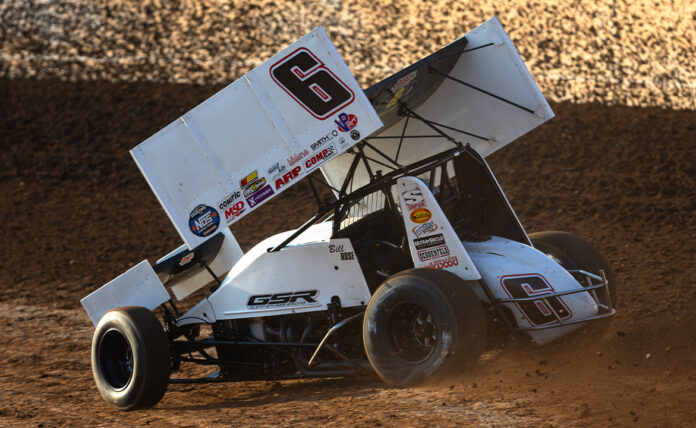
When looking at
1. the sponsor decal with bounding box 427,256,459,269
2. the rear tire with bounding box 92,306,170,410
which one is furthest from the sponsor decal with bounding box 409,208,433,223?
the rear tire with bounding box 92,306,170,410

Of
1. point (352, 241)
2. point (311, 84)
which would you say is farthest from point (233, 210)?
point (311, 84)

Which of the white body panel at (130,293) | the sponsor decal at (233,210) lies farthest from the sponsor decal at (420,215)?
the white body panel at (130,293)

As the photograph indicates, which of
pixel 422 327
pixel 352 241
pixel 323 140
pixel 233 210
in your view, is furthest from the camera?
pixel 352 241

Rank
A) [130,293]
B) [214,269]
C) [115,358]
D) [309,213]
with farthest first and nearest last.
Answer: [309,213] → [214,269] → [130,293] → [115,358]

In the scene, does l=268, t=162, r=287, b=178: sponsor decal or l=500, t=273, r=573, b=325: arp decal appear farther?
l=268, t=162, r=287, b=178: sponsor decal

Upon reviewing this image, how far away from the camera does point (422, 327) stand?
6914 mm

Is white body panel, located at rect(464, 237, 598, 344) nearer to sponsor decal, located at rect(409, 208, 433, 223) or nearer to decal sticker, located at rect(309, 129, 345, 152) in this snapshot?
sponsor decal, located at rect(409, 208, 433, 223)

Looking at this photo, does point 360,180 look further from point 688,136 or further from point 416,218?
point 688,136

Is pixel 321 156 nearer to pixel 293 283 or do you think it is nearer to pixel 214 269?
pixel 293 283

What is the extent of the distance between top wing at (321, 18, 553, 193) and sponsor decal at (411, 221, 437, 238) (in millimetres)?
961

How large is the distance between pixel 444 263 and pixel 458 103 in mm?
2273

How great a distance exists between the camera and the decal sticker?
23.7ft

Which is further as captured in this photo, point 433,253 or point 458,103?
point 458,103

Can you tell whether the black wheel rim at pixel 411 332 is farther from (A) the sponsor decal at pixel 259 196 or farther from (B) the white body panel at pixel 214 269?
(B) the white body panel at pixel 214 269
